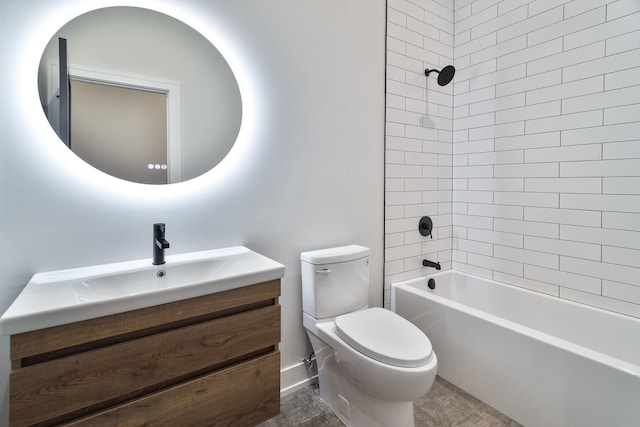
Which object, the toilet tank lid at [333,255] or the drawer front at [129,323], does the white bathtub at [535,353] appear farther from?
the drawer front at [129,323]

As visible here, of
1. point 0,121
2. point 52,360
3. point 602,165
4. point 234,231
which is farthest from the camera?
point 602,165

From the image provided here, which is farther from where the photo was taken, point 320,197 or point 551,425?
point 320,197

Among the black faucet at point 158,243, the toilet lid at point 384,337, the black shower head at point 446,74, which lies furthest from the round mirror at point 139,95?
the black shower head at point 446,74

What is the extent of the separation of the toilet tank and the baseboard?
14.6 inches

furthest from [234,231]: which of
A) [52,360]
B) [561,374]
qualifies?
[561,374]

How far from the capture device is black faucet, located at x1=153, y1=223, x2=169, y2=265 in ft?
4.17

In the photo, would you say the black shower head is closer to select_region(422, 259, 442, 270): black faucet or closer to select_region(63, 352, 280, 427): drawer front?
select_region(422, 259, 442, 270): black faucet

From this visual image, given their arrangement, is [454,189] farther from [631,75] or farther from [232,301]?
[232,301]

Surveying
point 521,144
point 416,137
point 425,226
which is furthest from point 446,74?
point 425,226

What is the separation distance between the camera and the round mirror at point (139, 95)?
1.23 metres

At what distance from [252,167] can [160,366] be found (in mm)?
970

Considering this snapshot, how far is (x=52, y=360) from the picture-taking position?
0.87 meters

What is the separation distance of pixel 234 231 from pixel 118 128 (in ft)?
2.23

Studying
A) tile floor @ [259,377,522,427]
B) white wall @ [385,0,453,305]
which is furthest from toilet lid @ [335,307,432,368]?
white wall @ [385,0,453,305]
